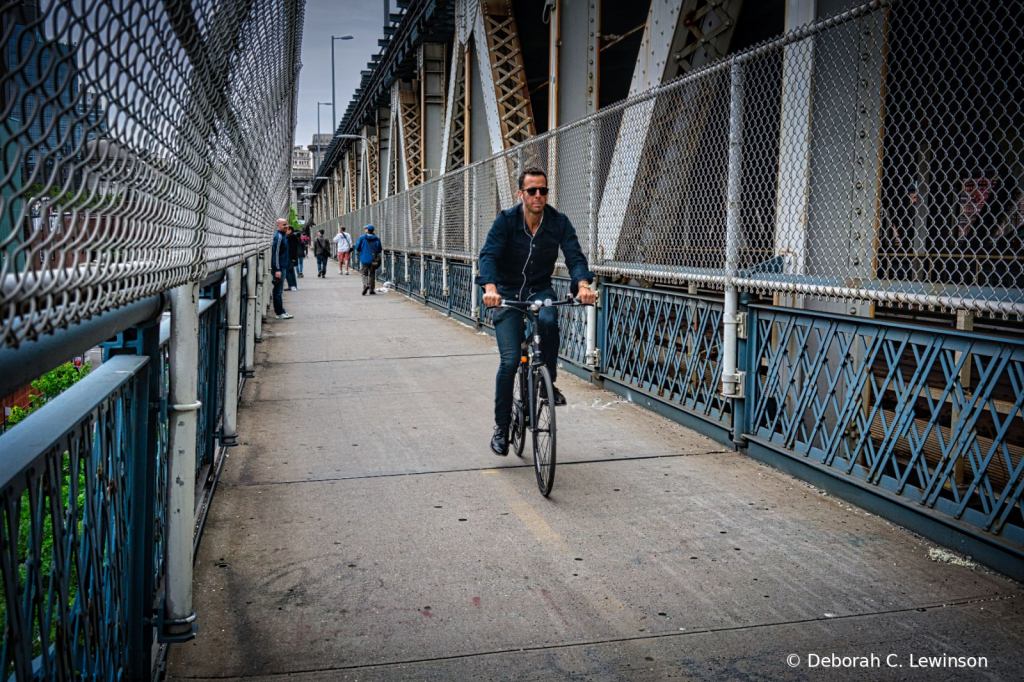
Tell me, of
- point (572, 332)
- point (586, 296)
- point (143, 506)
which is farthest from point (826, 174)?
point (572, 332)

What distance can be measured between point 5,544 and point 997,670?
3.06 m

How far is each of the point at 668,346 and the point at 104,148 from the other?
6.10m

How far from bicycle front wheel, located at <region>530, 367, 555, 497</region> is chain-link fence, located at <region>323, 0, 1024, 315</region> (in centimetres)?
154

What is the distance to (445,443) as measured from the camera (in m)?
6.70

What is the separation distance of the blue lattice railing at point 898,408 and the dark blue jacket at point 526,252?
1.27 meters

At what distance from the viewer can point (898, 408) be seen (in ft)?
15.2

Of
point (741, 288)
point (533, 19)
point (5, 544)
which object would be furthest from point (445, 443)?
point (533, 19)

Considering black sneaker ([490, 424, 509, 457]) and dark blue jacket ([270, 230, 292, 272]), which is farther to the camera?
dark blue jacket ([270, 230, 292, 272])

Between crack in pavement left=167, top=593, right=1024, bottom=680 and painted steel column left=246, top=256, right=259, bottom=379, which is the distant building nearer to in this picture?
painted steel column left=246, top=256, right=259, bottom=379

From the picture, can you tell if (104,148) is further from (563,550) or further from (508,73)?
(508,73)

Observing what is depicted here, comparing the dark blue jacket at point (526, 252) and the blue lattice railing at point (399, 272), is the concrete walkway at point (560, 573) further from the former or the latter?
the blue lattice railing at point (399, 272)

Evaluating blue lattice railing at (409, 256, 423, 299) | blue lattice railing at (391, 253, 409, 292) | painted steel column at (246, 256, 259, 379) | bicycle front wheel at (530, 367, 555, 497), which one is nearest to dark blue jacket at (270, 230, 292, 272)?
blue lattice railing at (409, 256, 423, 299)

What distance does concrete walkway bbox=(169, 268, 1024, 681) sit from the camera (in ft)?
10.8

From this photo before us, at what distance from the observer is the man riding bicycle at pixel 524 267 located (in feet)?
19.5
